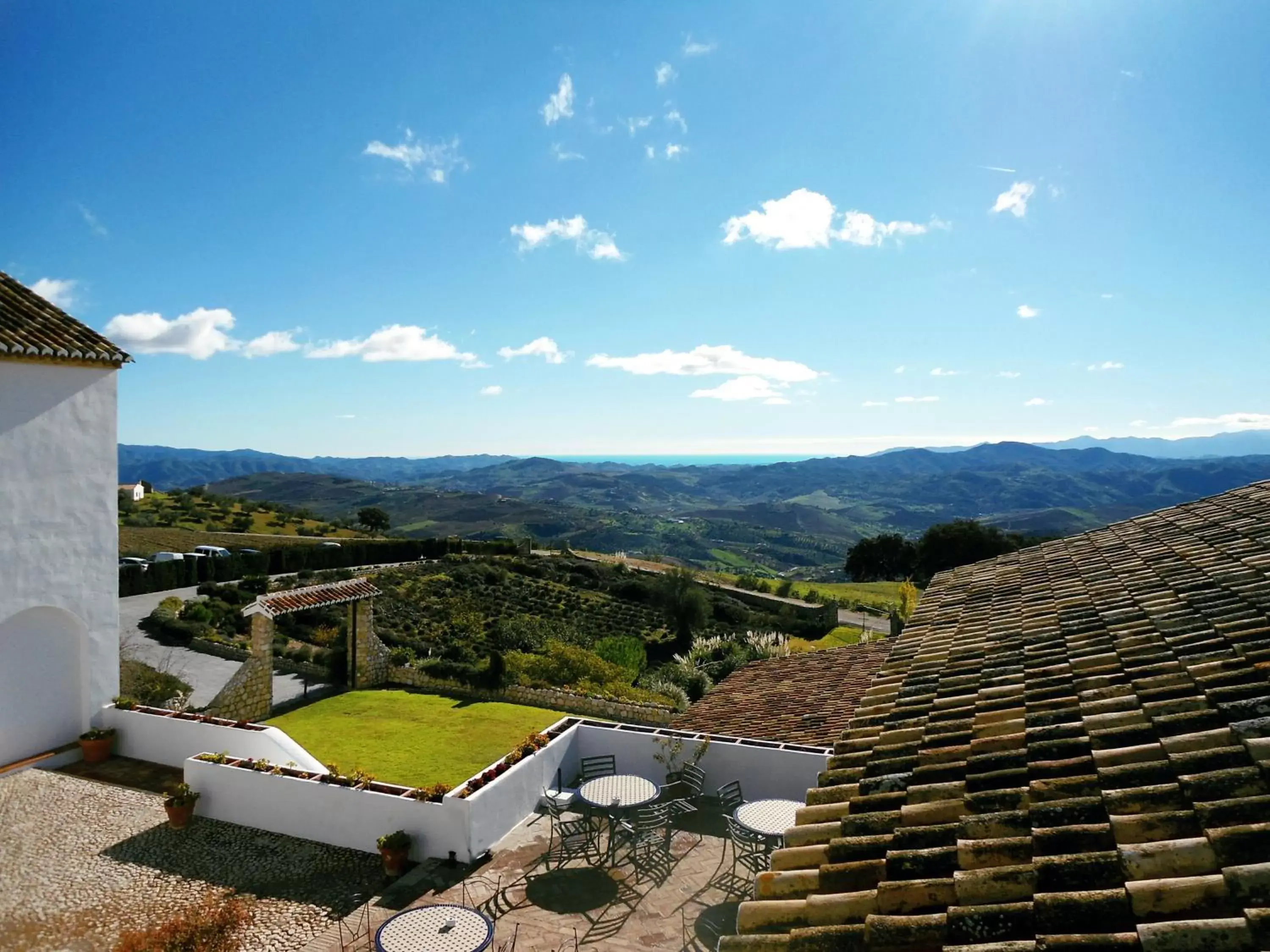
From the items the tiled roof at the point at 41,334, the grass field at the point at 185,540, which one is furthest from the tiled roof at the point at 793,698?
the grass field at the point at 185,540

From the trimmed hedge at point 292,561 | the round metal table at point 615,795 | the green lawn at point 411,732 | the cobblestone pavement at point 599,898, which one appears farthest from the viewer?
the trimmed hedge at point 292,561

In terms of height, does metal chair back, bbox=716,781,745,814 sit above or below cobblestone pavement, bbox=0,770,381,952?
above

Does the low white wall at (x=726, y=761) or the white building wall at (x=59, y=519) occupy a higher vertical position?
the white building wall at (x=59, y=519)

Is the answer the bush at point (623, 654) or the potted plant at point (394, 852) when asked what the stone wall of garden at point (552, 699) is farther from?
the potted plant at point (394, 852)

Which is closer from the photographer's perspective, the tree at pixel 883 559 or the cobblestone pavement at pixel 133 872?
the cobblestone pavement at pixel 133 872

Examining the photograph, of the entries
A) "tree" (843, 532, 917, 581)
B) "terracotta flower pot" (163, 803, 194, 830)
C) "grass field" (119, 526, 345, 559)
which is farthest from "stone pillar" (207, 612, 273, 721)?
"tree" (843, 532, 917, 581)

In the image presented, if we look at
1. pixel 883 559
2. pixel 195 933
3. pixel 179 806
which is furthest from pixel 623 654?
pixel 883 559

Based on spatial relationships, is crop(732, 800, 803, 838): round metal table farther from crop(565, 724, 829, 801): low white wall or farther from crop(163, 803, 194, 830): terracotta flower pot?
crop(163, 803, 194, 830): terracotta flower pot
